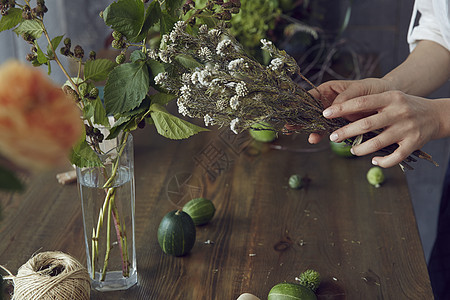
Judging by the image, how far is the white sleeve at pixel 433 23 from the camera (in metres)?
1.35

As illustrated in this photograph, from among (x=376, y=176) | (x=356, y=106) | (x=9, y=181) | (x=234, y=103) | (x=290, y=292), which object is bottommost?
(x=376, y=176)

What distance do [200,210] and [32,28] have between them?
58cm

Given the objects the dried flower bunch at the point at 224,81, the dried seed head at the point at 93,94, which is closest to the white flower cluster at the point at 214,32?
the dried flower bunch at the point at 224,81

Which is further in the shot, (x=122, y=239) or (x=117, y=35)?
(x=122, y=239)

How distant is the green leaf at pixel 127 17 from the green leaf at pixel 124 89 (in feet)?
0.18

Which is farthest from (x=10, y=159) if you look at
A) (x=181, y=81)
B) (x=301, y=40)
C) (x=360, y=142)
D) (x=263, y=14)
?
(x=301, y=40)

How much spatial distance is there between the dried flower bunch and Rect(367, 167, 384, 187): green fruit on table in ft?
1.55

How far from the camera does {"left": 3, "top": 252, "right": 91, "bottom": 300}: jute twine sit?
0.84m

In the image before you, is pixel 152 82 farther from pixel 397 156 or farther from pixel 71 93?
pixel 397 156

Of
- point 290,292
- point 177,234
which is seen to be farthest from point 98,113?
point 290,292

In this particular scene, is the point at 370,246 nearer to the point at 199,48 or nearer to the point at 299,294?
the point at 299,294

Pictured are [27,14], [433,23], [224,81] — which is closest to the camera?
[27,14]

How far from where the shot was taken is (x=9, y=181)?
0.77ft

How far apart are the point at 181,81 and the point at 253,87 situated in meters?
0.13
